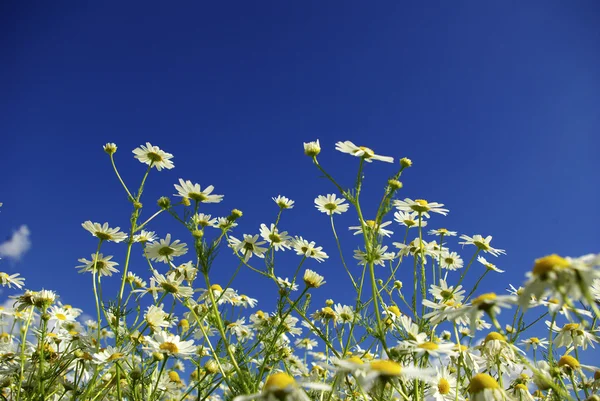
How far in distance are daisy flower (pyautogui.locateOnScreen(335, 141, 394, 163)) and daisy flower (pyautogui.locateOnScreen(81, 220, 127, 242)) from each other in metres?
1.59

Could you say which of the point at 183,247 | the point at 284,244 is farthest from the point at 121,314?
the point at 284,244

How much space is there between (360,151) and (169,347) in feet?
4.70

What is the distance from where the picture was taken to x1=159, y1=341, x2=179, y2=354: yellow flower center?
6.95 feet

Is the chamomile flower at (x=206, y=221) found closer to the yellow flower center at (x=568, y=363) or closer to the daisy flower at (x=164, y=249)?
the daisy flower at (x=164, y=249)

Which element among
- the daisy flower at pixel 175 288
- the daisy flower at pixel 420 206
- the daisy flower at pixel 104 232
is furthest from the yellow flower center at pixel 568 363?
the daisy flower at pixel 104 232

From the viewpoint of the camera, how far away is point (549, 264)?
1.25 m

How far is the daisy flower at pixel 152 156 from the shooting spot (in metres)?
3.23

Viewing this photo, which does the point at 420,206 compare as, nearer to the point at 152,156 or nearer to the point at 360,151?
the point at 360,151

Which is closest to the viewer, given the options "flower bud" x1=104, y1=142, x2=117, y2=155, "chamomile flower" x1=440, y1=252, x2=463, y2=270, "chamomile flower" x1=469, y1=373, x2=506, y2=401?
"chamomile flower" x1=469, y1=373, x2=506, y2=401

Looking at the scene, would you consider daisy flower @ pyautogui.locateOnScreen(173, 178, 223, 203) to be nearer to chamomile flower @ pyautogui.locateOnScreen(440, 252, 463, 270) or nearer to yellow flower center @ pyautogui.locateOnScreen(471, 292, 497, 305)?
yellow flower center @ pyautogui.locateOnScreen(471, 292, 497, 305)

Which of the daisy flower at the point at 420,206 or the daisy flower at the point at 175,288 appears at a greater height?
the daisy flower at the point at 420,206

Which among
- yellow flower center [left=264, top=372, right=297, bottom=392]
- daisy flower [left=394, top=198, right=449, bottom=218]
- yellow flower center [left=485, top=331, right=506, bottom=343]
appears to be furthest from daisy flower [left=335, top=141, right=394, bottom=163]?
yellow flower center [left=264, top=372, right=297, bottom=392]

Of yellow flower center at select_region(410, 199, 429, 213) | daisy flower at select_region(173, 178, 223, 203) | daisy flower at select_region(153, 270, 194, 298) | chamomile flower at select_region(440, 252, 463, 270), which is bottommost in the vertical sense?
daisy flower at select_region(153, 270, 194, 298)

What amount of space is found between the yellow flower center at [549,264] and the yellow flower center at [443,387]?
1.23 metres
